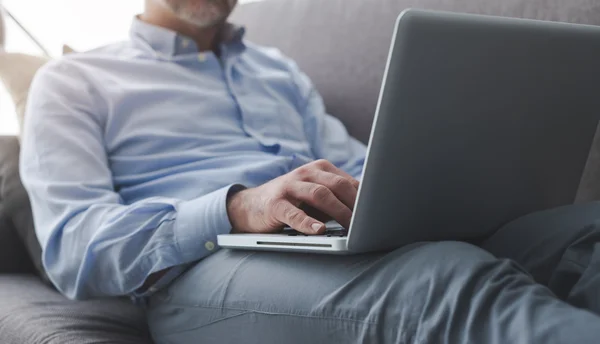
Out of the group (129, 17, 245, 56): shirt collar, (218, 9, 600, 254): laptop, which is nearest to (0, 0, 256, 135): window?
(129, 17, 245, 56): shirt collar

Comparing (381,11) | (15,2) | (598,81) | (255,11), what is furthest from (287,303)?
(15,2)

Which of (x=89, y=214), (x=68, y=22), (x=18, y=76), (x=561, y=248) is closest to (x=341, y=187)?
(x=561, y=248)

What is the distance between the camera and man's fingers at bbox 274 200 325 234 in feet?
2.63

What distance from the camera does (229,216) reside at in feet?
3.14

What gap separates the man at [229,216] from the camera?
678mm

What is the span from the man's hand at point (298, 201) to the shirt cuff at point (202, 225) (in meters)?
0.02

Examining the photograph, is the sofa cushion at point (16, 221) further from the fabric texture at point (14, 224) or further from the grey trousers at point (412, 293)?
the grey trousers at point (412, 293)

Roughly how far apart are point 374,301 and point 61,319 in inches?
20.0

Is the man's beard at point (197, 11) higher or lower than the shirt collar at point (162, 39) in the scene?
higher

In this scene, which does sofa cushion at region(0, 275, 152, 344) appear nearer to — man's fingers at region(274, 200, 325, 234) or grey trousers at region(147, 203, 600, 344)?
grey trousers at region(147, 203, 600, 344)

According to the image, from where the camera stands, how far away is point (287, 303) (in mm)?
798

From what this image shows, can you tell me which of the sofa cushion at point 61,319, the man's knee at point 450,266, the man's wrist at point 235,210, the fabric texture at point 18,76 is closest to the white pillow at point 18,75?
the fabric texture at point 18,76

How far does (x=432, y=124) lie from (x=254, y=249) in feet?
1.02

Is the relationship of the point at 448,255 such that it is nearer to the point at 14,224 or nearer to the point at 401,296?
the point at 401,296
